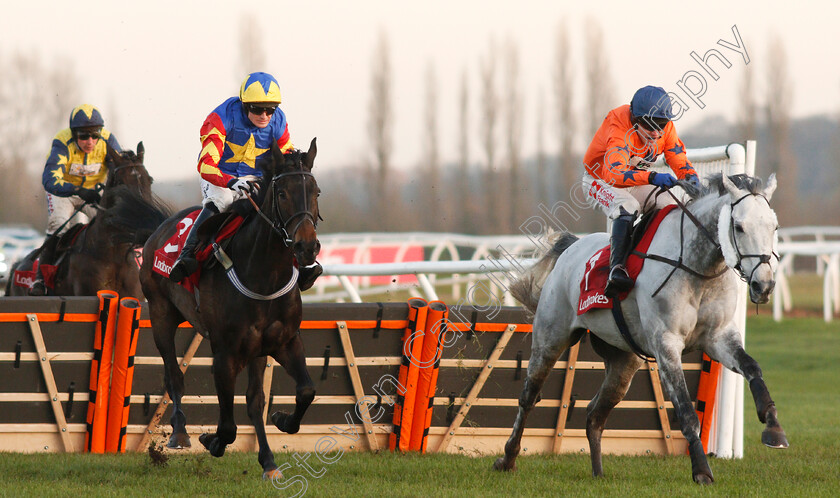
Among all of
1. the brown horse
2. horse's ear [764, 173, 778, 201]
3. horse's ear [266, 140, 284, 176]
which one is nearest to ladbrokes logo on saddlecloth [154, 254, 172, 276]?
horse's ear [266, 140, 284, 176]

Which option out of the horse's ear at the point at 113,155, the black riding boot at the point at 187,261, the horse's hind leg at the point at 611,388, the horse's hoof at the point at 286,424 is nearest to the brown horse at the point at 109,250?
the horse's ear at the point at 113,155

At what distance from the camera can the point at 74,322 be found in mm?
5945

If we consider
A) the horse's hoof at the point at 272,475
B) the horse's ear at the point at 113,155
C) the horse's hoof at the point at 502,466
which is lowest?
the horse's hoof at the point at 502,466

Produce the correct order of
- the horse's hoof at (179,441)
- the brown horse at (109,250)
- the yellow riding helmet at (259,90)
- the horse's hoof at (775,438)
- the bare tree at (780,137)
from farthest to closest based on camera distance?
the bare tree at (780,137), the brown horse at (109,250), the horse's hoof at (179,441), the yellow riding helmet at (259,90), the horse's hoof at (775,438)

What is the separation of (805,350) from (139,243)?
951cm

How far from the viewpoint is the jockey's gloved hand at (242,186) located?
16.6 feet

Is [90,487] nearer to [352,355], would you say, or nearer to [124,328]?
[124,328]

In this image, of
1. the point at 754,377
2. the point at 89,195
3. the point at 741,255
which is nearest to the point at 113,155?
the point at 89,195

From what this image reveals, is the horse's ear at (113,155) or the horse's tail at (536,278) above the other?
the horse's ear at (113,155)

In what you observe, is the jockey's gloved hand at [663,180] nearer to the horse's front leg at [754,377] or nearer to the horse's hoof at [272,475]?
the horse's front leg at [754,377]

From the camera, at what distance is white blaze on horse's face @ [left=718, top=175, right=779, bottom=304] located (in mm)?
4426

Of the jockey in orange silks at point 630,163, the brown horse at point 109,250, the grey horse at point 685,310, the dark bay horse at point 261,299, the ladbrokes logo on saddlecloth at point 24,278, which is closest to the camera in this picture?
the grey horse at point 685,310

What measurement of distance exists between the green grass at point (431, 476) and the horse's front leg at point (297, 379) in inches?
11.9

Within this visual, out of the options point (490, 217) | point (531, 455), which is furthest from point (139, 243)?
point (490, 217)
